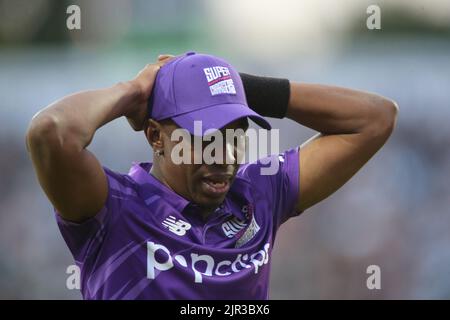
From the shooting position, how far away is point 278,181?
10.8ft

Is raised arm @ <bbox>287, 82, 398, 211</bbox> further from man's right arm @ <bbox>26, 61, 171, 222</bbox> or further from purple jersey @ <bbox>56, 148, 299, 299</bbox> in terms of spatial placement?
man's right arm @ <bbox>26, 61, 171, 222</bbox>

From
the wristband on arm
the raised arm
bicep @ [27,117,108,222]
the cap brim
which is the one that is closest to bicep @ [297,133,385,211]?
the raised arm

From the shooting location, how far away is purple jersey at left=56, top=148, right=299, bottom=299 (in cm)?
288

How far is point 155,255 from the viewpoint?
2914 millimetres

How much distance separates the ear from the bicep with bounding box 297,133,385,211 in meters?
0.59

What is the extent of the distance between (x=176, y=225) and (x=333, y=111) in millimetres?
826

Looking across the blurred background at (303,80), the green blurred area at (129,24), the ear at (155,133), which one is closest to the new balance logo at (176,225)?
the ear at (155,133)

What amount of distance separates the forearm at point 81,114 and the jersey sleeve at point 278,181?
565 mm

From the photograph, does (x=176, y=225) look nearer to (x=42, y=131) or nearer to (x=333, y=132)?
(x=42, y=131)

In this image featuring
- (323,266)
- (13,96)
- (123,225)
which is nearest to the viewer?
(123,225)

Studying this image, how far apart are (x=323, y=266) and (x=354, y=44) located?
1.80m
